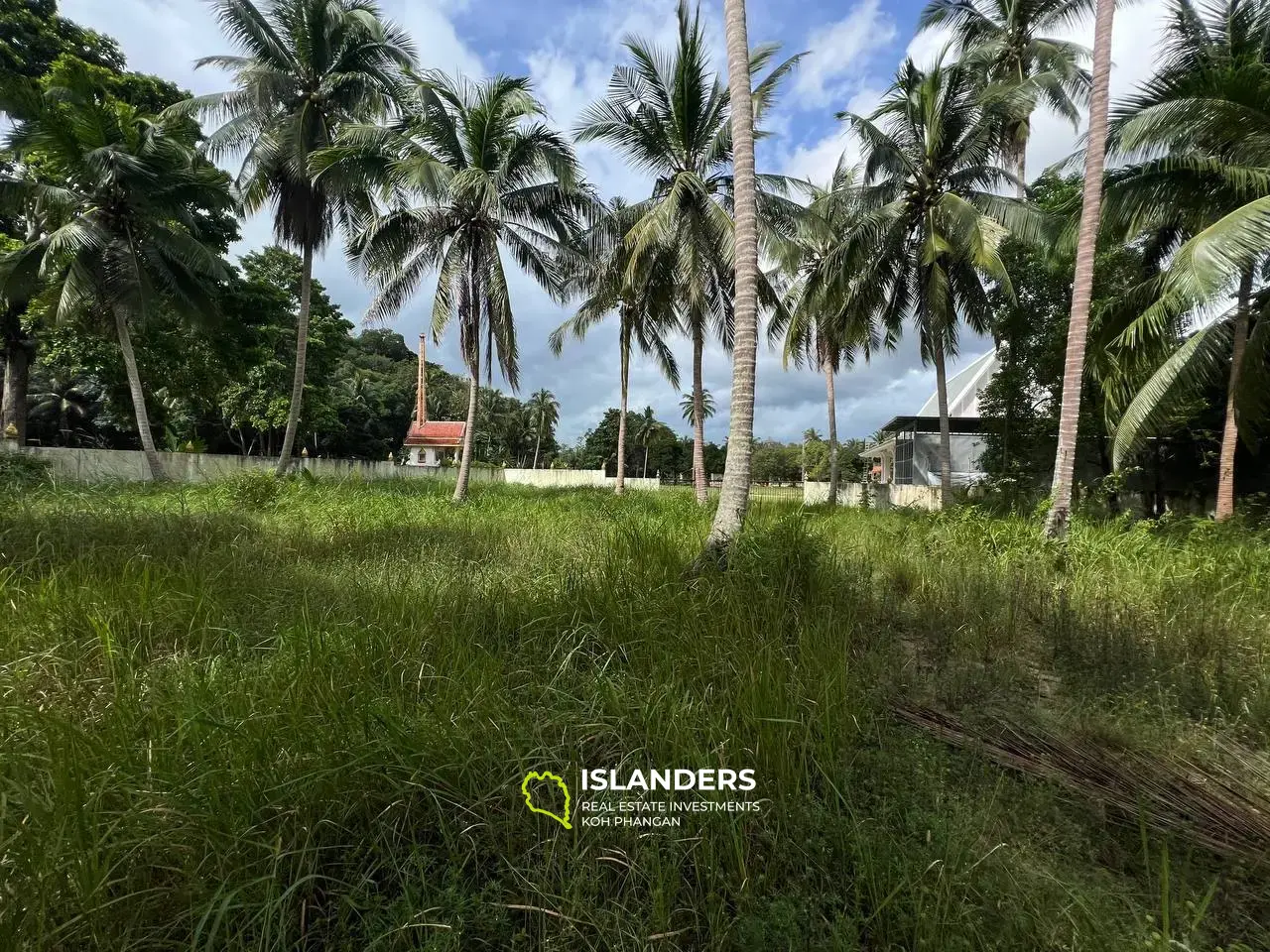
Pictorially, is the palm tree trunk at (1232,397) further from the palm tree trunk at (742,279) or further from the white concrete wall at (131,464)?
the white concrete wall at (131,464)

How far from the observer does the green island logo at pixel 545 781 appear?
1.74m

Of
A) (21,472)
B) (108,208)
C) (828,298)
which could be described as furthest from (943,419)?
(108,208)

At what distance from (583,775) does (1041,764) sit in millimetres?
1969

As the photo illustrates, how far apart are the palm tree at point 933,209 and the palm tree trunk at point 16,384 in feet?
78.4

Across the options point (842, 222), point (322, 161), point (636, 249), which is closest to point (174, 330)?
point (322, 161)

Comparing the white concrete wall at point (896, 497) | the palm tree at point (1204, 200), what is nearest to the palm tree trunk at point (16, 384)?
the white concrete wall at point (896, 497)

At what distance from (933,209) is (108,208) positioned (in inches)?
752

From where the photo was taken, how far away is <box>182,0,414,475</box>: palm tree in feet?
37.2

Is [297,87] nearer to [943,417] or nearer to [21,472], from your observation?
[21,472]

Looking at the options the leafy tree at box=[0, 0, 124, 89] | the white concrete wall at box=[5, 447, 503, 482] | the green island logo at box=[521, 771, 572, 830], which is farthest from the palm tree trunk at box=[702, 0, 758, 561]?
the leafy tree at box=[0, 0, 124, 89]

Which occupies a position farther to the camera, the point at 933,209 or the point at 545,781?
the point at 933,209

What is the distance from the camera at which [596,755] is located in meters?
2.00

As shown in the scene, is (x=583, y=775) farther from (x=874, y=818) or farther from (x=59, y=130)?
(x=59, y=130)

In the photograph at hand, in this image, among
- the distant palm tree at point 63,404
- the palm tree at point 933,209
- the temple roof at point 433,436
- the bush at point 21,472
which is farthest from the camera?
the temple roof at point 433,436
